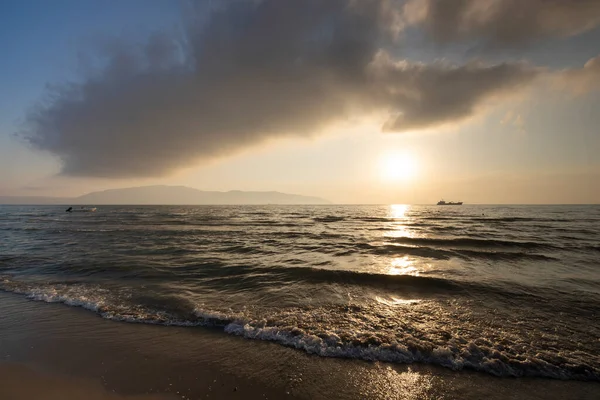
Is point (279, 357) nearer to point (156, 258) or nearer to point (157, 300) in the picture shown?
point (157, 300)

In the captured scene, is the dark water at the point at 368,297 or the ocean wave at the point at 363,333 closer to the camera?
the ocean wave at the point at 363,333

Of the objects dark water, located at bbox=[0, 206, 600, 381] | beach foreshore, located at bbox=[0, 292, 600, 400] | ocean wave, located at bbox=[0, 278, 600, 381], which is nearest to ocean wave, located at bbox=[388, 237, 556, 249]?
dark water, located at bbox=[0, 206, 600, 381]

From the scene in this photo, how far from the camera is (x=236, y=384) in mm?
5035

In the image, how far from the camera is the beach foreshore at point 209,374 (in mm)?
4809

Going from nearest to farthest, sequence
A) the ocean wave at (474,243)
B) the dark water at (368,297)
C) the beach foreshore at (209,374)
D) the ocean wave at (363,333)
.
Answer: the beach foreshore at (209,374)
the ocean wave at (363,333)
the dark water at (368,297)
the ocean wave at (474,243)

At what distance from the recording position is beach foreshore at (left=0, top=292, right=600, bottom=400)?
15.8 ft

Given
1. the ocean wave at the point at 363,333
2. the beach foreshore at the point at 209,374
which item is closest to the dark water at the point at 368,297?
the ocean wave at the point at 363,333

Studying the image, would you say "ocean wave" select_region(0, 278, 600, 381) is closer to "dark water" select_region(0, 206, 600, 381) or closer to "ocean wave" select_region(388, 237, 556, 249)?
"dark water" select_region(0, 206, 600, 381)

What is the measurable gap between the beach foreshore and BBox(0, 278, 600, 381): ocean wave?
0.98 ft

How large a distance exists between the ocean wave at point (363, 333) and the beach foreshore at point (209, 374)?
299mm

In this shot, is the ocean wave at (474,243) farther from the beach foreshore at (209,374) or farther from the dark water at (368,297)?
the beach foreshore at (209,374)

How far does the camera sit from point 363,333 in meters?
7.02

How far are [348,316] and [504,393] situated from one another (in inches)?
161

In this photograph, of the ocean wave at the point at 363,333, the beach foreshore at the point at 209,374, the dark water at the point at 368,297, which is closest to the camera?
the beach foreshore at the point at 209,374
